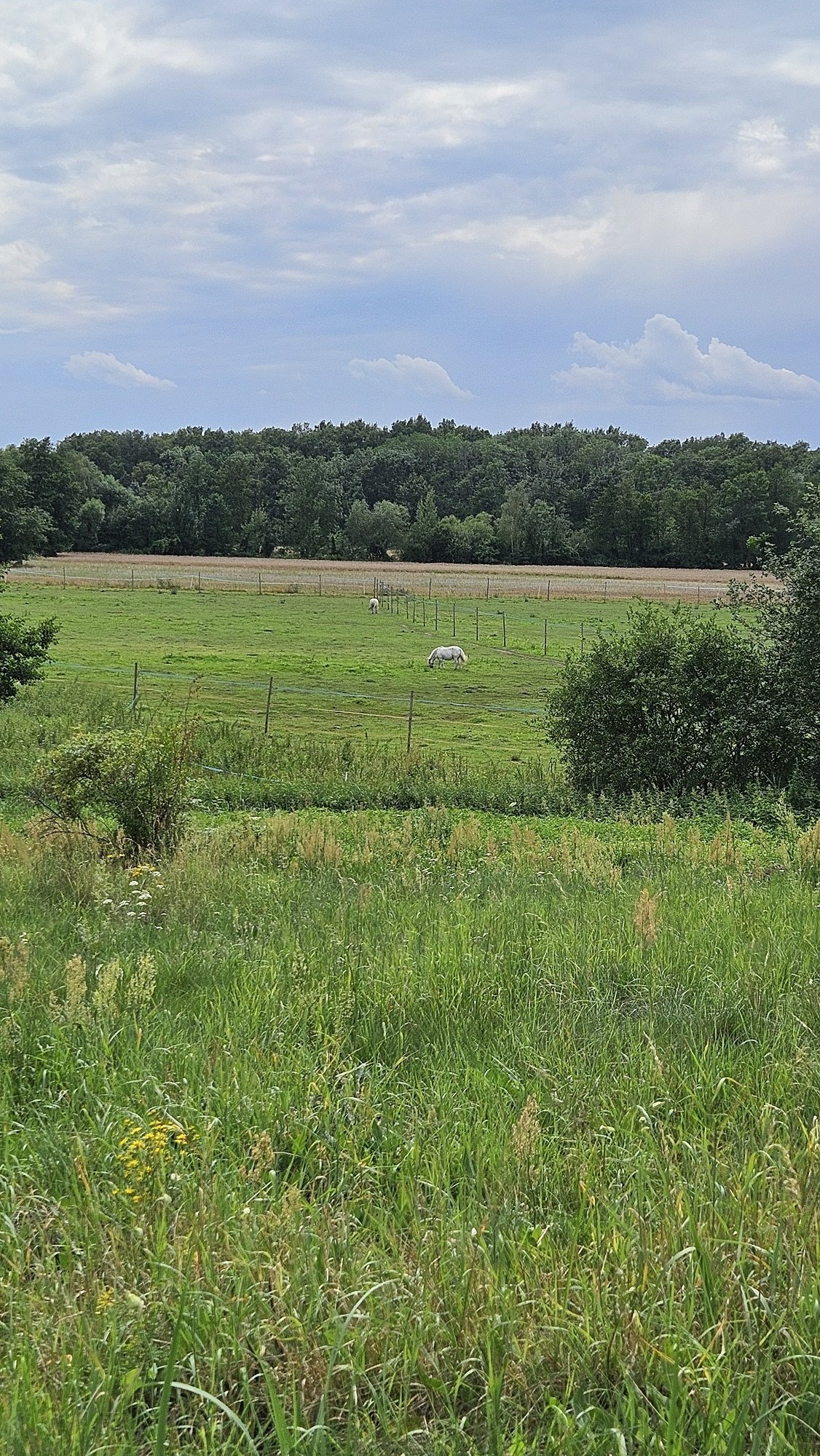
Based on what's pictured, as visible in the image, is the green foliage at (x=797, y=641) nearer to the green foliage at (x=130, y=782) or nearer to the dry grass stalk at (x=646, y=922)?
the green foliage at (x=130, y=782)

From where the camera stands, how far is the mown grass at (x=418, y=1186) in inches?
99.0

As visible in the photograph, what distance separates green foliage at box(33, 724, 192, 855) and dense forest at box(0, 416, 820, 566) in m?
80.4

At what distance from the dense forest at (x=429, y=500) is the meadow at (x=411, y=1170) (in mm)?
86354

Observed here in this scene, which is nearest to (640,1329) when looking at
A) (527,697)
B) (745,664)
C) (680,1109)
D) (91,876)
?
(680,1109)

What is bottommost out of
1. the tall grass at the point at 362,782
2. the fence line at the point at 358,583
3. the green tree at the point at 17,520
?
the tall grass at the point at 362,782

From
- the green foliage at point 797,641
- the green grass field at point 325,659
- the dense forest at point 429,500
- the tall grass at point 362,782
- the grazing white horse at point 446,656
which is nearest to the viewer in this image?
the tall grass at point 362,782

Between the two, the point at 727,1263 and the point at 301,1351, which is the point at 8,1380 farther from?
the point at 727,1263

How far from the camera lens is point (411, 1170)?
11.4 ft

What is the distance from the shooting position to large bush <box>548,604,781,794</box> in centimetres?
1911

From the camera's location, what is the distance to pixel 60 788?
10.7 meters

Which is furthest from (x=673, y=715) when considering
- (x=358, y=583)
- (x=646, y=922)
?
(x=358, y=583)

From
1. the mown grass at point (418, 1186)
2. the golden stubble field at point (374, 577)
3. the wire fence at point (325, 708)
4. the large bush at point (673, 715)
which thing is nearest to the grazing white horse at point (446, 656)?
the wire fence at point (325, 708)

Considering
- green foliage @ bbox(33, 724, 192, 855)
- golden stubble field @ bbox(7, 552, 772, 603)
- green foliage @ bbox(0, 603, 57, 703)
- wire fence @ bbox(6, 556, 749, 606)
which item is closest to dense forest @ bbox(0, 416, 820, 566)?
golden stubble field @ bbox(7, 552, 772, 603)

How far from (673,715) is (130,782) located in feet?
36.7
